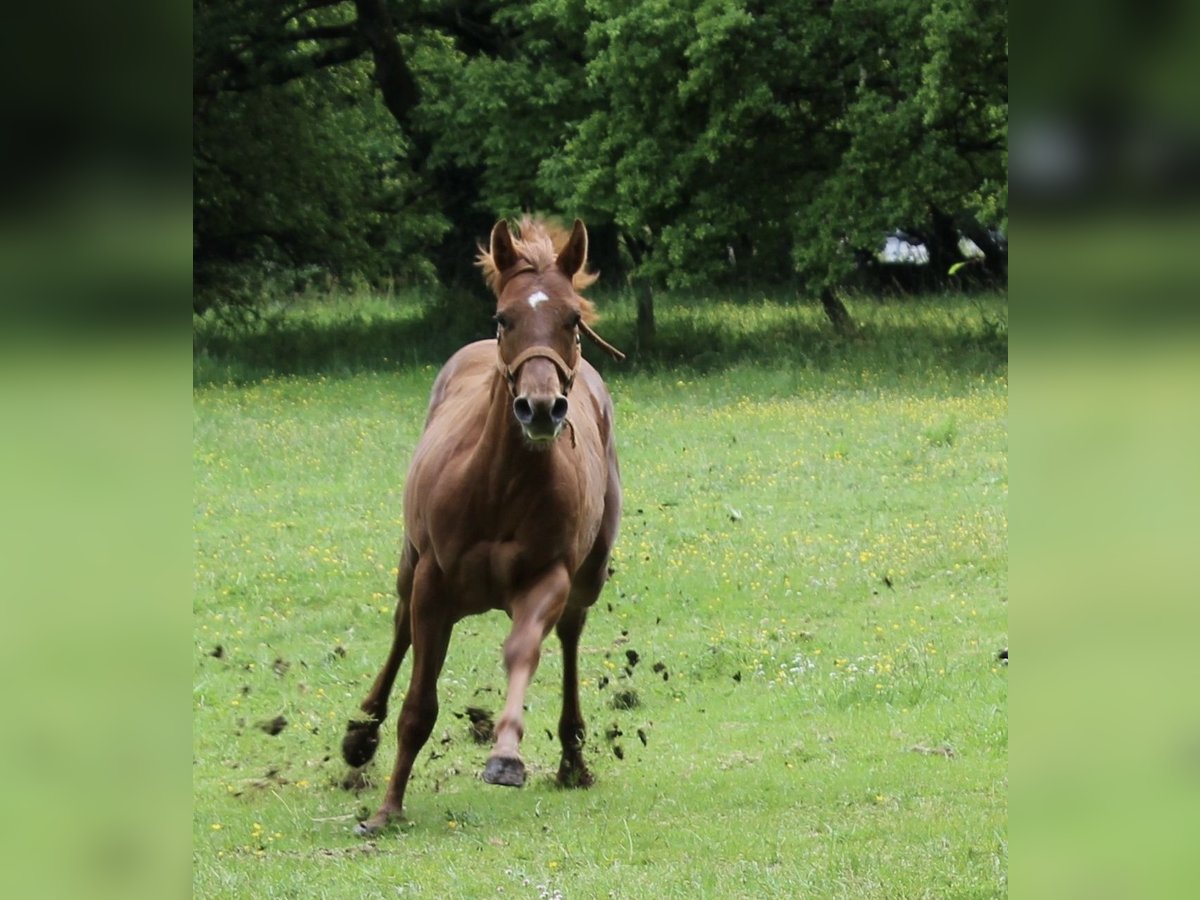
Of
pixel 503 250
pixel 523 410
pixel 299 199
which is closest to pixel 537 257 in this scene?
pixel 503 250

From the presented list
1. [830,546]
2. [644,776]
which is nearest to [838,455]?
[830,546]

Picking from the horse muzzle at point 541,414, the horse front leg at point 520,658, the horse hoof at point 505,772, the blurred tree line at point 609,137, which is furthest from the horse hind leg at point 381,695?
the blurred tree line at point 609,137

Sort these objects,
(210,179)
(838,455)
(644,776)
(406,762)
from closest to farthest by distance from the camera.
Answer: (406,762) → (644,776) → (838,455) → (210,179)

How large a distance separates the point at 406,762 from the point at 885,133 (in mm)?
15145

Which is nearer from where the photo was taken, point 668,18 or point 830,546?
point 830,546

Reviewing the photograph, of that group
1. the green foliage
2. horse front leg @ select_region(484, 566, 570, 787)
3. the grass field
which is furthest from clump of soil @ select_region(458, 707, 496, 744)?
the green foliage

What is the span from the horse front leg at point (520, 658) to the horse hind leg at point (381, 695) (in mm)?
957

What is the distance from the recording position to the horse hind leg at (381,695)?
630 cm
